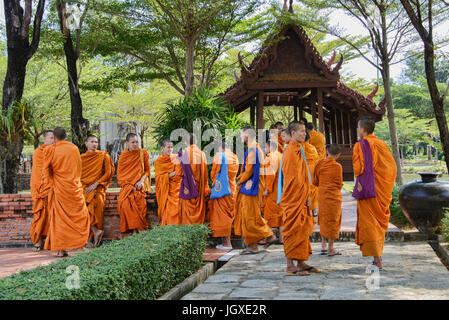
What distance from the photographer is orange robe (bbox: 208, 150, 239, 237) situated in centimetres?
765

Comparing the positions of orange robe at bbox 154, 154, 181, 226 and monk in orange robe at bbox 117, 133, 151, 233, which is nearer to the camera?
orange robe at bbox 154, 154, 181, 226

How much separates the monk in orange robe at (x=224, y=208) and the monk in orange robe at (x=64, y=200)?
2093 millimetres

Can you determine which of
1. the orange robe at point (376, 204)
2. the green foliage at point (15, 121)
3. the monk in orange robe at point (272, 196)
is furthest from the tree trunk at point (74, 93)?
the orange robe at point (376, 204)

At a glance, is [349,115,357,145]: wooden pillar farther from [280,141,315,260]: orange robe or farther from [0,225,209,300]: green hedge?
[0,225,209,300]: green hedge

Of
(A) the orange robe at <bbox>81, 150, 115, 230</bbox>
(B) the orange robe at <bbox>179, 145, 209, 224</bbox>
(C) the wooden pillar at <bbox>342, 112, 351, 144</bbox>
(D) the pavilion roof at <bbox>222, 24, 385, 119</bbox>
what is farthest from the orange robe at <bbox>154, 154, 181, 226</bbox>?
(C) the wooden pillar at <bbox>342, 112, 351, 144</bbox>

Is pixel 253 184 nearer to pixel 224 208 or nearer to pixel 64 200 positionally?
pixel 224 208

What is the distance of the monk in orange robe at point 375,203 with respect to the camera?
5.88 metres

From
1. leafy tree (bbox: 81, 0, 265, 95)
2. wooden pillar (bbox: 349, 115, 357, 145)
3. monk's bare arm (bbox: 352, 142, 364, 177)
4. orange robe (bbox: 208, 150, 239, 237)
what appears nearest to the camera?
monk's bare arm (bbox: 352, 142, 364, 177)

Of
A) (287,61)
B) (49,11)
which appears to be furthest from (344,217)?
(49,11)

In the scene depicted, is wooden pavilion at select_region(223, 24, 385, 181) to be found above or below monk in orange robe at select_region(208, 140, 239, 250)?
above

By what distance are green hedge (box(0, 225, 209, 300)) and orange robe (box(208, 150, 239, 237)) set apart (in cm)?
136

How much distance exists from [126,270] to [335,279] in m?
2.56
